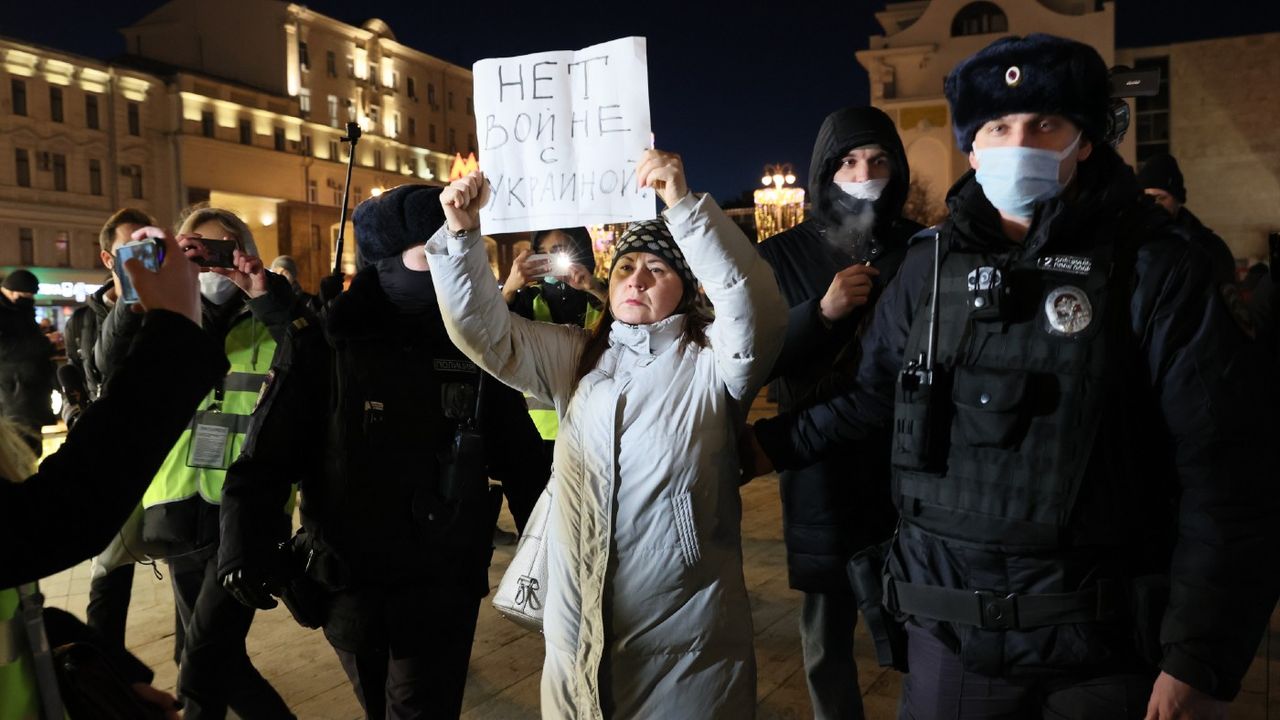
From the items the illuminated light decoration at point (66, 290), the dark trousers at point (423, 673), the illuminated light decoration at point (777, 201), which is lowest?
the dark trousers at point (423, 673)

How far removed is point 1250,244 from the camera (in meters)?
48.6

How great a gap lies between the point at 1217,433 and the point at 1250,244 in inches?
2168

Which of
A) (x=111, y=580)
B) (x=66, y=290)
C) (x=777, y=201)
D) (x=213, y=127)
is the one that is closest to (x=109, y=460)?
(x=111, y=580)

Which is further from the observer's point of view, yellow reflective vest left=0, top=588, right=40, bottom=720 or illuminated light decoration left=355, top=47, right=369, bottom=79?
illuminated light decoration left=355, top=47, right=369, bottom=79

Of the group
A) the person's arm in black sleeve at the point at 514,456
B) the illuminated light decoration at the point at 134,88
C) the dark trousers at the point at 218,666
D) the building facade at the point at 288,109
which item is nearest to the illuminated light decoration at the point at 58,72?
the illuminated light decoration at the point at 134,88

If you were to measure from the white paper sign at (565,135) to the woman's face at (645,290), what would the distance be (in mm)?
147

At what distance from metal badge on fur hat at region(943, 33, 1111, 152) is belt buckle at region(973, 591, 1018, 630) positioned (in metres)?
1.17

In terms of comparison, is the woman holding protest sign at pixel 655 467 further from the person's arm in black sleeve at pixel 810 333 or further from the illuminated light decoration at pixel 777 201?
the illuminated light decoration at pixel 777 201

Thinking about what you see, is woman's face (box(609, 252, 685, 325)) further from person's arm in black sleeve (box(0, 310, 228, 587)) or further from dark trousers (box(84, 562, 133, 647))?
dark trousers (box(84, 562, 133, 647))

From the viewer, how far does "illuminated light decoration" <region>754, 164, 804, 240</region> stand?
25.6m

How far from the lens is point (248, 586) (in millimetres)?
3176

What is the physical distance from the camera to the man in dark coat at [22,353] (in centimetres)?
962

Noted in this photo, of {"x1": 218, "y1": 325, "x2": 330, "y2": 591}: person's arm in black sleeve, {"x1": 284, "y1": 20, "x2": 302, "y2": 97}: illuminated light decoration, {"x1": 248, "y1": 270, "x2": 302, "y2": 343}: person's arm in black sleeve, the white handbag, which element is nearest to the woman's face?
the white handbag

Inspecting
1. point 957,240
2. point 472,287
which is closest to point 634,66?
point 472,287
